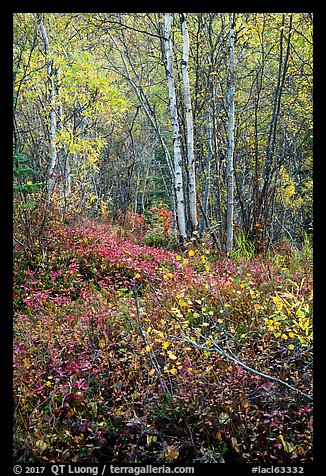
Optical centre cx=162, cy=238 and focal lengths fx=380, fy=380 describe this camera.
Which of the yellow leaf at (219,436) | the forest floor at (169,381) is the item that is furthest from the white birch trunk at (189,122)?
the yellow leaf at (219,436)

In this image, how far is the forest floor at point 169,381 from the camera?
7.87ft

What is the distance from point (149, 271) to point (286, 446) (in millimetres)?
3301

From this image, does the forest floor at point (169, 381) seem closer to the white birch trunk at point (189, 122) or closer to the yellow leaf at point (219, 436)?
the yellow leaf at point (219, 436)

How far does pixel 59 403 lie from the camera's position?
2.87m

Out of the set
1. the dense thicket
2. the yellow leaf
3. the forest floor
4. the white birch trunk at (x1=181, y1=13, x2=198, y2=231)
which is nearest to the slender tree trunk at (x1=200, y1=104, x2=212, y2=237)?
the dense thicket

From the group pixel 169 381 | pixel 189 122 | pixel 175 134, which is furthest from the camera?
pixel 175 134

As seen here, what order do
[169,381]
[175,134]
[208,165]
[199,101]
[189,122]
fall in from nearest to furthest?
[169,381]
[189,122]
[175,134]
[208,165]
[199,101]

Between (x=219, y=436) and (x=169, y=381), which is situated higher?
(x=169, y=381)

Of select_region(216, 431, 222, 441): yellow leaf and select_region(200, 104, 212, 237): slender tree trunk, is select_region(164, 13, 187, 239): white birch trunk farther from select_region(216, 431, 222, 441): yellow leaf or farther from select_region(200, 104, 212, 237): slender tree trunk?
select_region(216, 431, 222, 441): yellow leaf

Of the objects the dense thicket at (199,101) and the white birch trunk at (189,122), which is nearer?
the dense thicket at (199,101)

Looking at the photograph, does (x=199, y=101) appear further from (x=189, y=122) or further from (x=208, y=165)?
(x=189, y=122)

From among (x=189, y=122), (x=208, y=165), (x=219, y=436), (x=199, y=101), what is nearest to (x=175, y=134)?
(x=189, y=122)

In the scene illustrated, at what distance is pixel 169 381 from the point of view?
9.53ft
